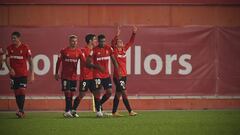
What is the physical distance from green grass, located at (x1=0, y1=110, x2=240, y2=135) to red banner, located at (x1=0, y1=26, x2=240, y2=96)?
2.28m

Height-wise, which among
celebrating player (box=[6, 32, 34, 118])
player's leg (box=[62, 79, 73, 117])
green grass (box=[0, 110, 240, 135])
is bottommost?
green grass (box=[0, 110, 240, 135])

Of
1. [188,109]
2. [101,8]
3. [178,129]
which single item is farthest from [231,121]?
[101,8]

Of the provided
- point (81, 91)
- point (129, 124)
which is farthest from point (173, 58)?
point (129, 124)

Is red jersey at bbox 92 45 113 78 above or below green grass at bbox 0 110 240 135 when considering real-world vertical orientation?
above

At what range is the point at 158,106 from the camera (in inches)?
925

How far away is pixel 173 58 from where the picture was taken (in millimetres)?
23484

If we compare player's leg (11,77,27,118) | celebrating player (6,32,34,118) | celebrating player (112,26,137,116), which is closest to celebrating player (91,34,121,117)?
celebrating player (112,26,137,116)

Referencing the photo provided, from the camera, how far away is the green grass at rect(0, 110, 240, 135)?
15.6 m

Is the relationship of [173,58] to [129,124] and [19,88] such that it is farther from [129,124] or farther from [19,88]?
[129,124]

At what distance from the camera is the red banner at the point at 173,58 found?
23.3 meters

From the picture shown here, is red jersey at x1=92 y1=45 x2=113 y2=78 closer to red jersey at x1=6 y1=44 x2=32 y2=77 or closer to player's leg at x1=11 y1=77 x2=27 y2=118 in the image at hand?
red jersey at x1=6 y1=44 x2=32 y2=77

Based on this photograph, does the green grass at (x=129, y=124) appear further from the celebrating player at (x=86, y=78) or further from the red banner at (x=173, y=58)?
the red banner at (x=173, y=58)

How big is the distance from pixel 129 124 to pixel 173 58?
646cm

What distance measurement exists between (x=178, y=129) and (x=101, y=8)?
983cm
